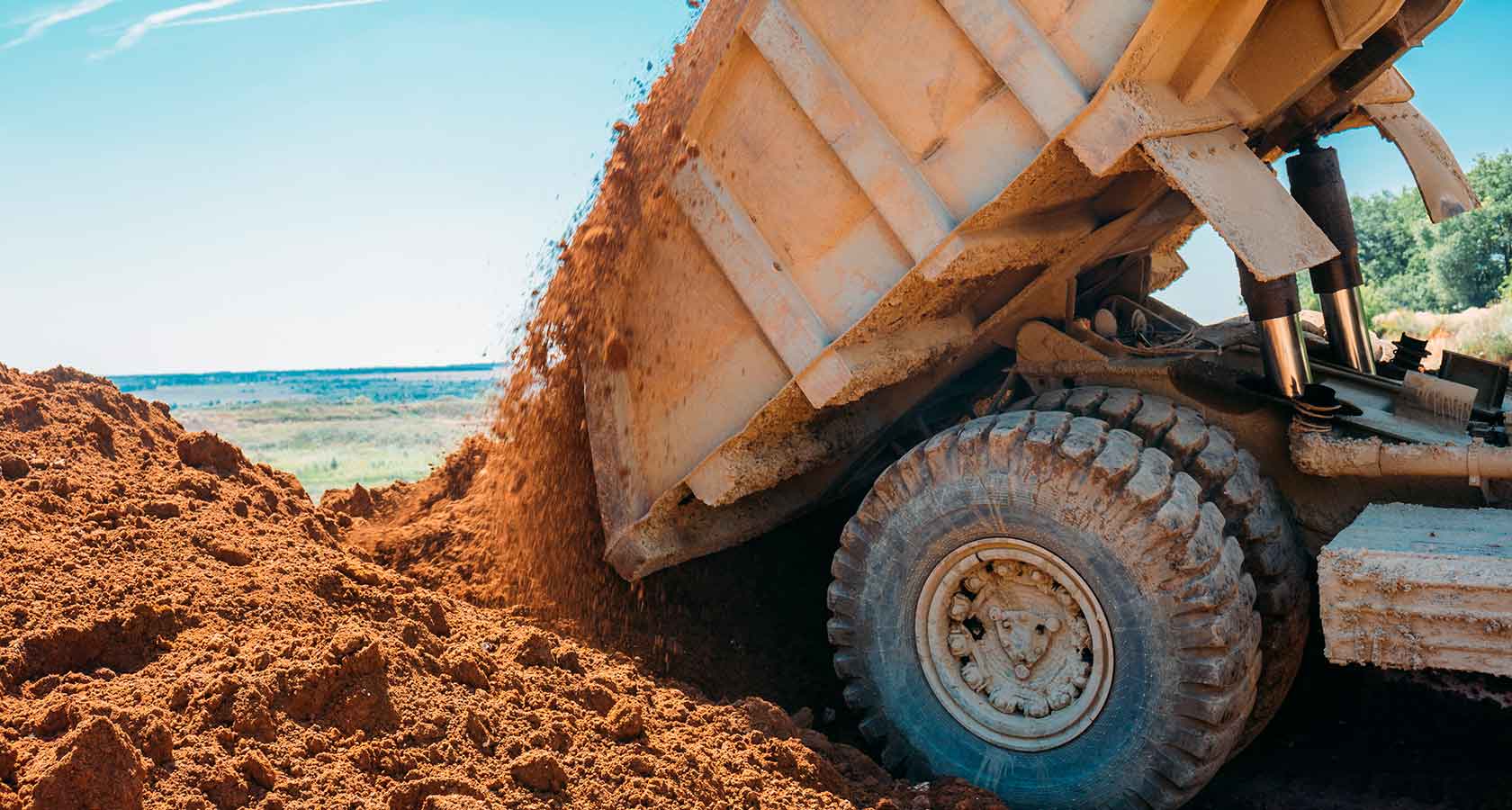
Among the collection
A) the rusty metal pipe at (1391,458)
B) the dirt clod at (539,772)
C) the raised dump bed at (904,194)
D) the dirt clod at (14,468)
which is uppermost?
the dirt clod at (14,468)

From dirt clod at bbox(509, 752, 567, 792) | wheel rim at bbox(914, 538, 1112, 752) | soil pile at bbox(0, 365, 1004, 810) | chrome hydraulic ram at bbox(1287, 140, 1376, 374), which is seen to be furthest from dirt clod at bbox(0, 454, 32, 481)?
chrome hydraulic ram at bbox(1287, 140, 1376, 374)

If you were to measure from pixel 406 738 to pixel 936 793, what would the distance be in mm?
1711

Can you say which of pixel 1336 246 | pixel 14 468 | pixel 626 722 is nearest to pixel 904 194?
pixel 626 722

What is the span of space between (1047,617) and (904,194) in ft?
5.02

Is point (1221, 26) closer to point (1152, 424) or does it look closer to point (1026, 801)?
point (1152, 424)

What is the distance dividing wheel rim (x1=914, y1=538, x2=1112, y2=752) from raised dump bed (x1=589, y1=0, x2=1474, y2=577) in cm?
80

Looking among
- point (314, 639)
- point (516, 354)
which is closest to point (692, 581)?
point (516, 354)

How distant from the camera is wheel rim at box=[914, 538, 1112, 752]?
4.20 m

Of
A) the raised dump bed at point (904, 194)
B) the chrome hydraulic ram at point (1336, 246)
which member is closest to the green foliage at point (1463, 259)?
the chrome hydraulic ram at point (1336, 246)

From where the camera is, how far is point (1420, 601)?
3539 millimetres

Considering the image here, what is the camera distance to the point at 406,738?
3598mm

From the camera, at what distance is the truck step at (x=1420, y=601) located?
346cm

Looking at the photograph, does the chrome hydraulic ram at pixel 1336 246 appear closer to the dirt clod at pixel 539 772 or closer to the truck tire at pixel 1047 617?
the truck tire at pixel 1047 617

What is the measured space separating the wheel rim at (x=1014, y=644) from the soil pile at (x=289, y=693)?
40 cm
